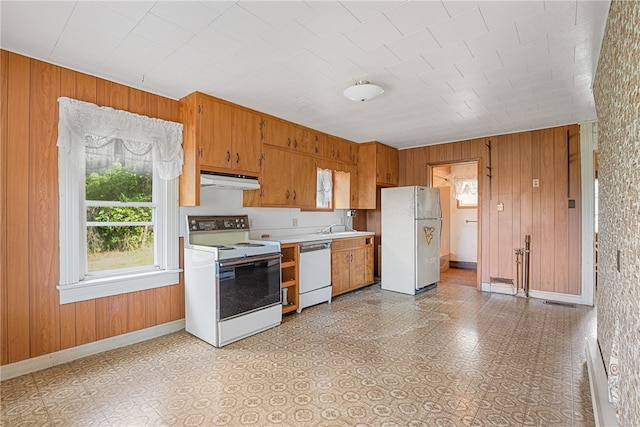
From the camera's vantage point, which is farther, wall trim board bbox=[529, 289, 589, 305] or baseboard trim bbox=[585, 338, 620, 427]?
wall trim board bbox=[529, 289, 589, 305]

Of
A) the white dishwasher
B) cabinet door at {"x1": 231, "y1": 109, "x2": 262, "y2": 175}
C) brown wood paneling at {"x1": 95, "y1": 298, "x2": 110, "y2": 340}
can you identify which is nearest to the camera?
brown wood paneling at {"x1": 95, "y1": 298, "x2": 110, "y2": 340}

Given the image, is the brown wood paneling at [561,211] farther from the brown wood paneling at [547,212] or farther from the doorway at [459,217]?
the doorway at [459,217]

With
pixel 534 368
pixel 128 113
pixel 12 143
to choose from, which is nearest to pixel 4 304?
pixel 12 143

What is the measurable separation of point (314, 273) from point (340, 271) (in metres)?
0.61

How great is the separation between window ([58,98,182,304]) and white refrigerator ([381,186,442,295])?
124 inches

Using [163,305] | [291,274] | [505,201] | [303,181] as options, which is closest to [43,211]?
[163,305]

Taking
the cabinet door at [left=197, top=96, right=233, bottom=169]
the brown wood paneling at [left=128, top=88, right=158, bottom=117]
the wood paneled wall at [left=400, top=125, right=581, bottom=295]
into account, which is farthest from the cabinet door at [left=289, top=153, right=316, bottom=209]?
the wood paneled wall at [left=400, top=125, right=581, bottom=295]

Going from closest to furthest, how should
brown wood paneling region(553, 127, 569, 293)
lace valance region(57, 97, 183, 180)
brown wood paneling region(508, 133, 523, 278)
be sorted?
lace valance region(57, 97, 183, 180)
brown wood paneling region(553, 127, 569, 293)
brown wood paneling region(508, 133, 523, 278)

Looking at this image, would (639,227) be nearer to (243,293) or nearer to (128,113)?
(243,293)

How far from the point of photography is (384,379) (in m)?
2.35

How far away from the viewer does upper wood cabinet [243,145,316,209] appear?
3.87m

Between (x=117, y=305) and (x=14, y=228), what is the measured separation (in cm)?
100

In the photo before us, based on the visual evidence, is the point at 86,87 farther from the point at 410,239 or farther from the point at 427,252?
the point at 427,252

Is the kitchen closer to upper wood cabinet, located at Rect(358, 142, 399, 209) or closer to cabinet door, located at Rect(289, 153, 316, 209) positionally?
cabinet door, located at Rect(289, 153, 316, 209)
